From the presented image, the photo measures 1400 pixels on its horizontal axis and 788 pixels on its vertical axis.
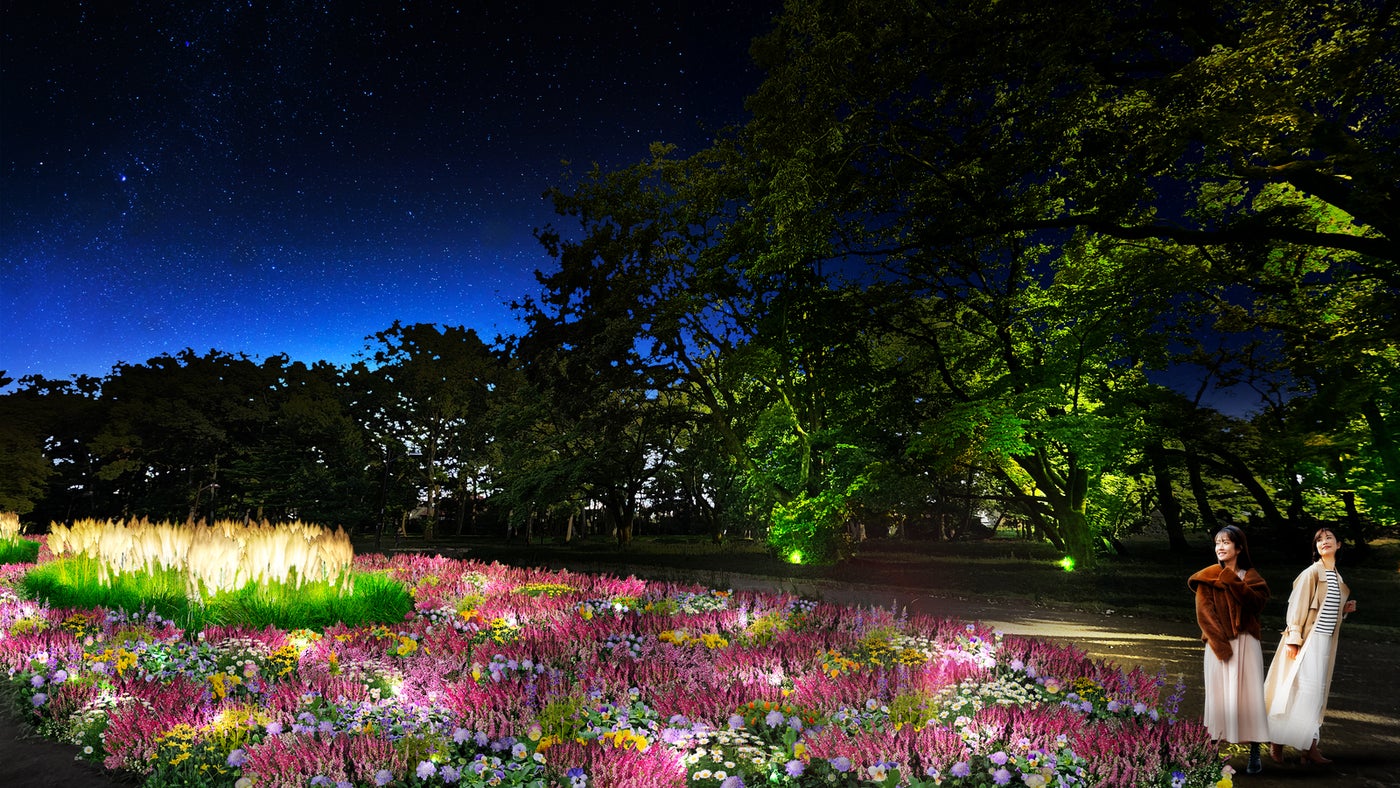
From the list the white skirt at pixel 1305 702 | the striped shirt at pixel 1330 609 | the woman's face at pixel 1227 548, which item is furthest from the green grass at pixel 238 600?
the striped shirt at pixel 1330 609

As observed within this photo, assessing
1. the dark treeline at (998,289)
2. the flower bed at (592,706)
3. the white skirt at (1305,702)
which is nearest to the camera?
the flower bed at (592,706)

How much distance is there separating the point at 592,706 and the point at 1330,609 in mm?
5609

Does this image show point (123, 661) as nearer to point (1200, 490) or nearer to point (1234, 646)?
point (1234, 646)

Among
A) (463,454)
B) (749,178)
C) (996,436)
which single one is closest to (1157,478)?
(996,436)

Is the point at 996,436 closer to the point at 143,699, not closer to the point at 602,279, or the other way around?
the point at 602,279

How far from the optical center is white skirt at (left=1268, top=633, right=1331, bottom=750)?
5129 millimetres

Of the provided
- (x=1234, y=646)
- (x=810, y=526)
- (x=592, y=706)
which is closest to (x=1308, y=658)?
(x=1234, y=646)

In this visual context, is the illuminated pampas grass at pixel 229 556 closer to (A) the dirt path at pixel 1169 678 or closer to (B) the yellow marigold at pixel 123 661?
(B) the yellow marigold at pixel 123 661

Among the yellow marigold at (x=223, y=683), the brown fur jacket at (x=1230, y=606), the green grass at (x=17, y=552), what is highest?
the brown fur jacket at (x=1230, y=606)

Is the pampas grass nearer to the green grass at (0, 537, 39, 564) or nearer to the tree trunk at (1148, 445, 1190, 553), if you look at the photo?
the green grass at (0, 537, 39, 564)

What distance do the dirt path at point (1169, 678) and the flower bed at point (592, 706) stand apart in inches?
8.2

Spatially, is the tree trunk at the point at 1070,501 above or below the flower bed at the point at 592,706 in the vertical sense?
above

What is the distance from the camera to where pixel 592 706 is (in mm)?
4496

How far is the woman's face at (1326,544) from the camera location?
5355 mm
